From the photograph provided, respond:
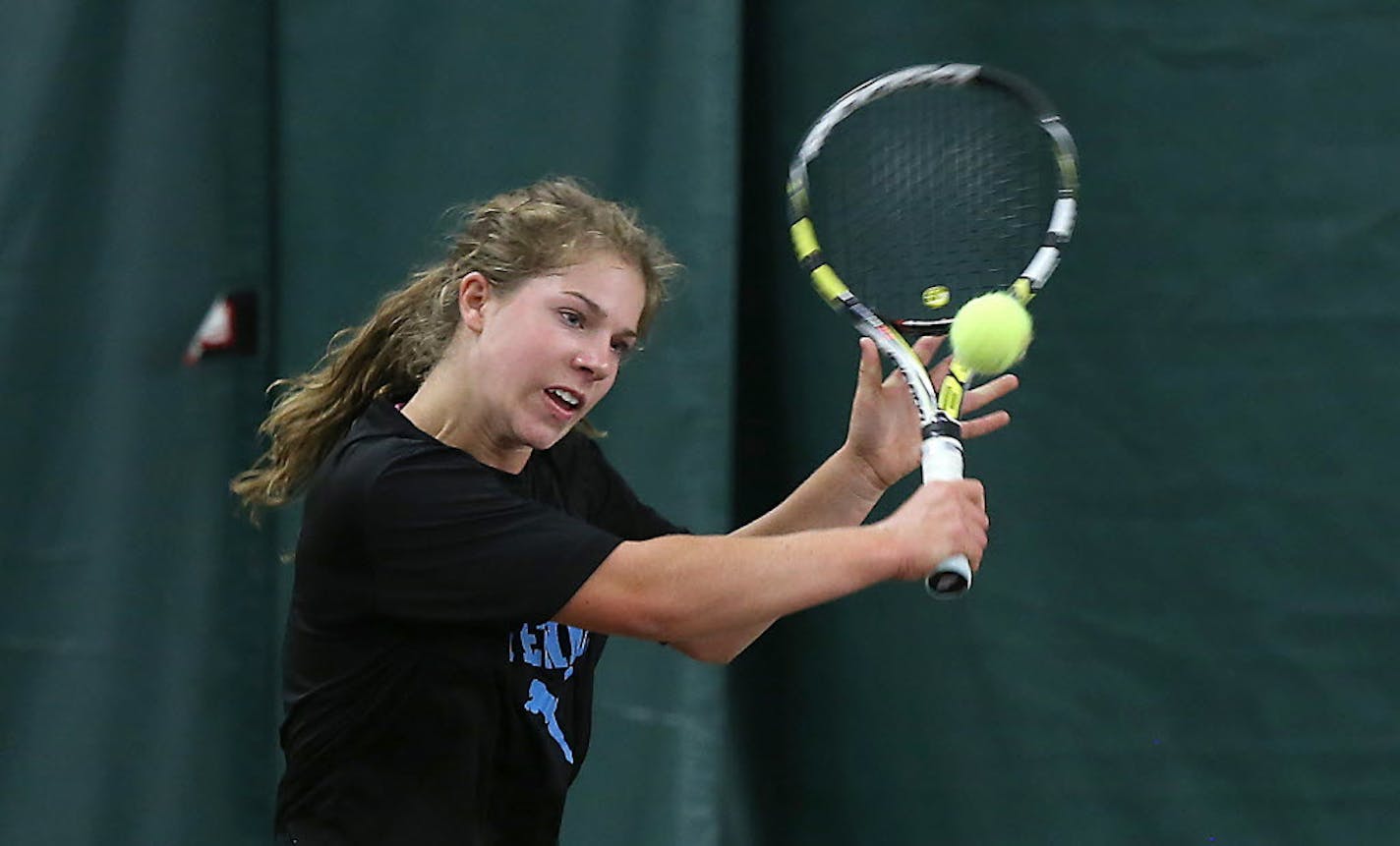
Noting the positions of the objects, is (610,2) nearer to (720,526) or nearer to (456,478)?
(720,526)

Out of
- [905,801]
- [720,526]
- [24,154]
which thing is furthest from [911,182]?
[24,154]

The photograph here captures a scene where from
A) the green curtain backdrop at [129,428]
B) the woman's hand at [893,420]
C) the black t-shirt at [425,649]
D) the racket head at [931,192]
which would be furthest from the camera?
the green curtain backdrop at [129,428]

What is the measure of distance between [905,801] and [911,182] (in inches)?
38.3

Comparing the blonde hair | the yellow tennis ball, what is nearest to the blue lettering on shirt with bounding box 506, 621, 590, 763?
the blonde hair

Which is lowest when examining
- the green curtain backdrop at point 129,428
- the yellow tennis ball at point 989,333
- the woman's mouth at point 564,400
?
the green curtain backdrop at point 129,428

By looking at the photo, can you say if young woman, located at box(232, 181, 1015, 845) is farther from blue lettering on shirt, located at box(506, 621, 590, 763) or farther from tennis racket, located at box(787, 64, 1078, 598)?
tennis racket, located at box(787, 64, 1078, 598)

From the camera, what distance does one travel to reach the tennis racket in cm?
221

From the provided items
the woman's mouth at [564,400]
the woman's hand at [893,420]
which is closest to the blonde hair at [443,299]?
the woman's mouth at [564,400]

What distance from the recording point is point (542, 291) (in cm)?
182

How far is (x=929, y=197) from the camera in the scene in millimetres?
2465

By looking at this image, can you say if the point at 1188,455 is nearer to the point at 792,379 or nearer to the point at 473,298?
the point at 792,379

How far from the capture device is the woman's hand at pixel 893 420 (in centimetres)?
202

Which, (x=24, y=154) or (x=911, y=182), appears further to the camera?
(x=24, y=154)

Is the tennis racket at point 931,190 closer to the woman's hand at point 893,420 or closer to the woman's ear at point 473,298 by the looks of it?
the woman's hand at point 893,420
